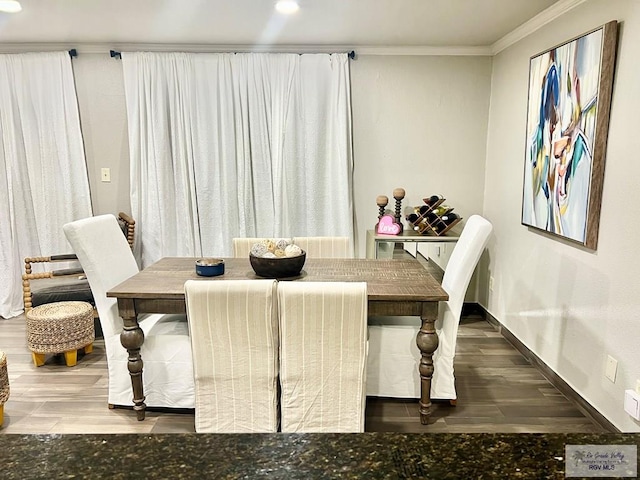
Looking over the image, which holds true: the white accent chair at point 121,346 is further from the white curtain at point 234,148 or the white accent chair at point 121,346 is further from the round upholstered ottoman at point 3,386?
the white curtain at point 234,148

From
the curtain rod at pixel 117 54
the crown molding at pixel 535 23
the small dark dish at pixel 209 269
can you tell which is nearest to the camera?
the small dark dish at pixel 209 269

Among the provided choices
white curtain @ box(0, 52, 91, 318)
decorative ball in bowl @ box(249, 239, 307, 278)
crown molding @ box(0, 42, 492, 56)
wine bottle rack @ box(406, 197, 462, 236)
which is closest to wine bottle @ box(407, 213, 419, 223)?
wine bottle rack @ box(406, 197, 462, 236)

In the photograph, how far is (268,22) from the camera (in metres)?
3.08

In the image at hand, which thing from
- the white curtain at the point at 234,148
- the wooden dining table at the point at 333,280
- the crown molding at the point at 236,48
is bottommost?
the wooden dining table at the point at 333,280

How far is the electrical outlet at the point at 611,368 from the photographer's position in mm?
2205

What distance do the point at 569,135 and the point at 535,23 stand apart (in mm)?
941

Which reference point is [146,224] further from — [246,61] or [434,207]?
[434,207]

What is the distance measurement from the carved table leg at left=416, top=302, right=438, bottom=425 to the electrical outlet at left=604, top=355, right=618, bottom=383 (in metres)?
0.85

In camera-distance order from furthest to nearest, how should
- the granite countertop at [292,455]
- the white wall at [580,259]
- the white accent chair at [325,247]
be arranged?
the white accent chair at [325,247] < the white wall at [580,259] < the granite countertop at [292,455]

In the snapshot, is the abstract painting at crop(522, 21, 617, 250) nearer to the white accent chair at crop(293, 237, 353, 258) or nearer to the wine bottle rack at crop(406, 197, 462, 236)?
the wine bottle rack at crop(406, 197, 462, 236)

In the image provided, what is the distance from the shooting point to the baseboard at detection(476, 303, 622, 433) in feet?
7.65

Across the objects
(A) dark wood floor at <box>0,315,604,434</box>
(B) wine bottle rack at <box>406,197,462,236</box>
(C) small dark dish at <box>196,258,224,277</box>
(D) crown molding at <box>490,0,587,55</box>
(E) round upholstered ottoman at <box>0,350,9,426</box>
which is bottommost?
(A) dark wood floor at <box>0,315,604,434</box>

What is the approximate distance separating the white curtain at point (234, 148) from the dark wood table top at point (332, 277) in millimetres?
1119

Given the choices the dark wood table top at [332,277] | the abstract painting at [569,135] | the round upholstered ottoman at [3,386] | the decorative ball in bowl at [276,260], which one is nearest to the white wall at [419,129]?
the abstract painting at [569,135]
